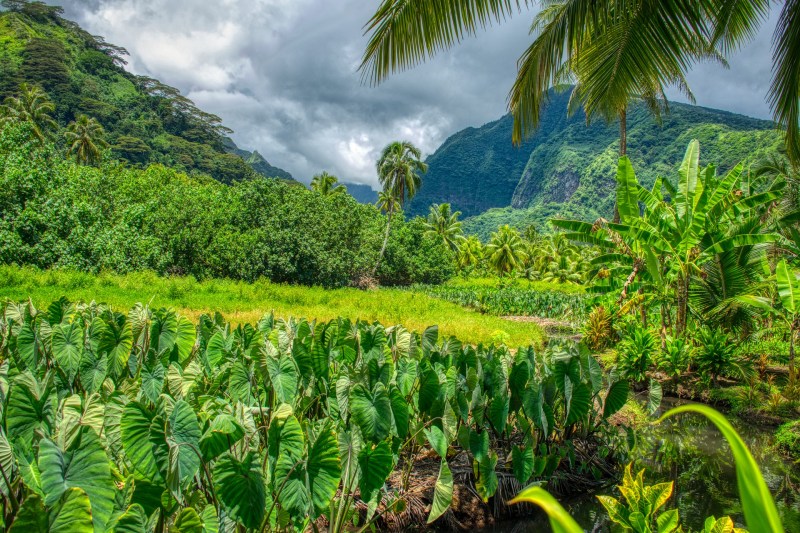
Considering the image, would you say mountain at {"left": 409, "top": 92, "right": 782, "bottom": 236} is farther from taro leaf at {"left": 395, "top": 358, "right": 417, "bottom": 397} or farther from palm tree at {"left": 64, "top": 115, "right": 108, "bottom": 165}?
palm tree at {"left": 64, "top": 115, "right": 108, "bottom": 165}

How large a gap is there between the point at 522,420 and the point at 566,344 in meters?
0.78

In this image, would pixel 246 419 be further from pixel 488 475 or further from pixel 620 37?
pixel 620 37

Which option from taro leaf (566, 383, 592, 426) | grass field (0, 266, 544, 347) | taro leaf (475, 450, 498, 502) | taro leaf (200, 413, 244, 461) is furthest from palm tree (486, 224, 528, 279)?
taro leaf (200, 413, 244, 461)

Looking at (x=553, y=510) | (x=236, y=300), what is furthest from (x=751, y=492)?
(x=236, y=300)

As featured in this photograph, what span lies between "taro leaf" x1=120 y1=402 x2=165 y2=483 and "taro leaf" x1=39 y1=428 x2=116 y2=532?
0.32 metres

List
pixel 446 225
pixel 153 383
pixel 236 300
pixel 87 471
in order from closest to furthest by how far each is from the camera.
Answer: pixel 87 471 < pixel 153 383 < pixel 236 300 < pixel 446 225

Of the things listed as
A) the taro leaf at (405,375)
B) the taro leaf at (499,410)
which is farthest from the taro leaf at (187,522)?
the taro leaf at (499,410)

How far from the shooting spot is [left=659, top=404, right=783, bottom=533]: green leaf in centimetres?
58

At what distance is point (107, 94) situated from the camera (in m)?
67.3

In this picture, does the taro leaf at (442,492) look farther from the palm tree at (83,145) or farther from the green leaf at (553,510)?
the palm tree at (83,145)

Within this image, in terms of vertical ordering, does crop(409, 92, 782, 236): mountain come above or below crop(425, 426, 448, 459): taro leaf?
above

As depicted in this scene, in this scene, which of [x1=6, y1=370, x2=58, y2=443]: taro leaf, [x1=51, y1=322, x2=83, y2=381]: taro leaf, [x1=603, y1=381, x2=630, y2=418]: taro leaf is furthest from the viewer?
[x1=603, y1=381, x2=630, y2=418]: taro leaf

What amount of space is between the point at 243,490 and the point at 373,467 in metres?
0.58

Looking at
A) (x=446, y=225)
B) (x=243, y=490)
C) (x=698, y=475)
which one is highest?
(x=446, y=225)
